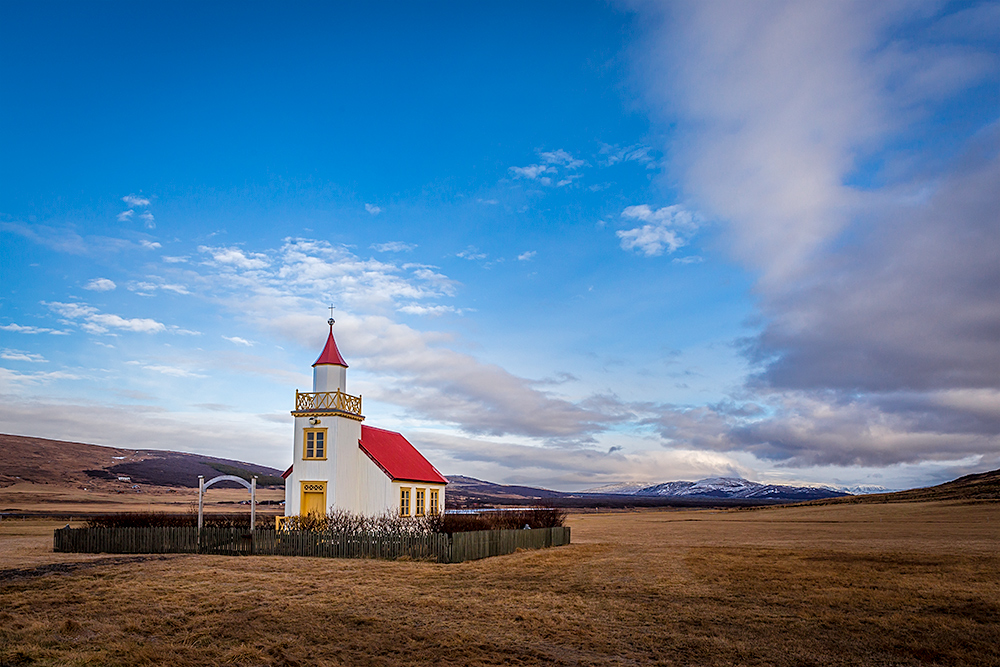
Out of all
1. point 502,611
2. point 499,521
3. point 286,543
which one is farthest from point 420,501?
point 502,611

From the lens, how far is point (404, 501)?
122 ft

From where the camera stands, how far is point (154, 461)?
A: 185500 mm

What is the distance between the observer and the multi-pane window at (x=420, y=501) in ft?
128

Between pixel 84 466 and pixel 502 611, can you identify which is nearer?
pixel 502 611

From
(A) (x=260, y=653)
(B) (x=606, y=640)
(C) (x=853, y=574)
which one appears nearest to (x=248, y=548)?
(A) (x=260, y=653)

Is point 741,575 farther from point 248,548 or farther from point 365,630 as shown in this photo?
point 248,548

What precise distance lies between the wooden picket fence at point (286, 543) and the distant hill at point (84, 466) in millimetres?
96865

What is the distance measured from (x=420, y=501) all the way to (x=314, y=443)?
767 cm

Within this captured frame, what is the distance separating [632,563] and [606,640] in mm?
12994

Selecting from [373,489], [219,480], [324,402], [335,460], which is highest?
[324,402]

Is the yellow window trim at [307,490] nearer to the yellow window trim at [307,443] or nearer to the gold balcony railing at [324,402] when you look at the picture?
the yellow window trim at [307,443]

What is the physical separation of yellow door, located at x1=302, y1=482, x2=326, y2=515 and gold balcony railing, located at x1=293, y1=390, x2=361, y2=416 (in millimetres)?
3718

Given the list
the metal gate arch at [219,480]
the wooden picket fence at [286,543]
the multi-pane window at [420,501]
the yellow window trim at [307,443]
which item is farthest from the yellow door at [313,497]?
the multi-pane window at [420,501]

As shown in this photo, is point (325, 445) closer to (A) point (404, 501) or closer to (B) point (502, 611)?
(A) point (404, 501)
